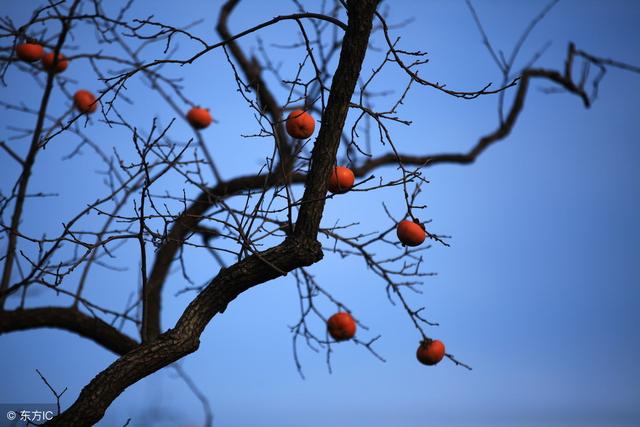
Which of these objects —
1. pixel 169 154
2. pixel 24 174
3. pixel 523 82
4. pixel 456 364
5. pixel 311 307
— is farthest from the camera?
pixel 523 82

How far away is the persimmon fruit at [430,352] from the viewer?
8.52 feet

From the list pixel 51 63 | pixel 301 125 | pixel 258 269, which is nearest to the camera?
pixel 258 269

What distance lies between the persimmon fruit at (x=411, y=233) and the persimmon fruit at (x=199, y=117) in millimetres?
1713

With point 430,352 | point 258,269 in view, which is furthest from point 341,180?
point 430,352

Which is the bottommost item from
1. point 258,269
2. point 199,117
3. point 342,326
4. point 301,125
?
point 258,269

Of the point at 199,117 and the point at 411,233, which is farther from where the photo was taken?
the point at 199,117

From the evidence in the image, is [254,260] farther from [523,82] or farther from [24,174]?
[523,82]

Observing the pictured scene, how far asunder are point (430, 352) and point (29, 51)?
8.03 ft

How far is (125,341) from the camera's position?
336cm

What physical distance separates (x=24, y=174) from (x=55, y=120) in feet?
1.22

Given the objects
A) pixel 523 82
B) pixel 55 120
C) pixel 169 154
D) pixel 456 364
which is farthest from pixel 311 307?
pixel 523 82

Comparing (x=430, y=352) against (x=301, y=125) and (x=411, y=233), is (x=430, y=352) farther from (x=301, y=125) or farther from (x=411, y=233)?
(x=301, y=125)

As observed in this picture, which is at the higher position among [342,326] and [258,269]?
[342,326]

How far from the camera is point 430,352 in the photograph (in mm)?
2594
